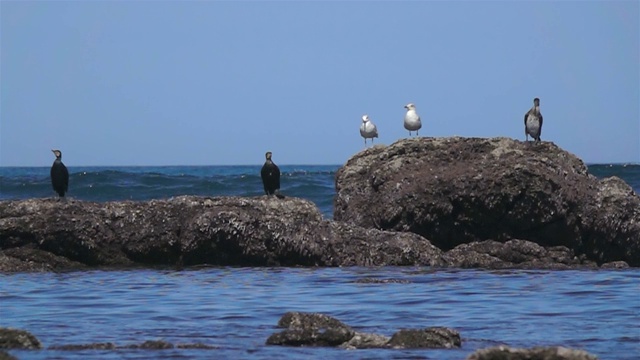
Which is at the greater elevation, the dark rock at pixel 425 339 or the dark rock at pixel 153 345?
the dark rock at pixel 425 339

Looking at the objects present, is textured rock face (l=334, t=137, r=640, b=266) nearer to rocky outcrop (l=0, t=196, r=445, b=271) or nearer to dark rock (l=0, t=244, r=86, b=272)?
rocky outcrop (l=0, t=196, r=445, b=271)

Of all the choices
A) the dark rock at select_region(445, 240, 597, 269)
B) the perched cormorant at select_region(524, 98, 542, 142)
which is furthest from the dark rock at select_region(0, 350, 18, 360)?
the perched cormorant at select_region(524, 98, 542, 142)

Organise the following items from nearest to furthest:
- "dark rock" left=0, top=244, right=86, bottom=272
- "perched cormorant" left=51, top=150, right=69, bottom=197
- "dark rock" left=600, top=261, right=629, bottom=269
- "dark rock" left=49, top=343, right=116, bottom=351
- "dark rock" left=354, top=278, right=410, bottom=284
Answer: "dark rock" left=49, top=343, right=116, bottom=351 → "dark rock" left=354, top=278, right=410, bottom=284 → "dark rock" left=0, top=244, right=86, bottom=272 → "dark rock" left=600, top=261, right=629, bottom=269 → "perched cormorant" left=51, top=150, right=69, bottom=197

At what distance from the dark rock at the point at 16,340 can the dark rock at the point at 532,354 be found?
4296mm

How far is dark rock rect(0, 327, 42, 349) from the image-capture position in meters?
10.8

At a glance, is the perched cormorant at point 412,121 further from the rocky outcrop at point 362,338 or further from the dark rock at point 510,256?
the rocky outcrop at point 362,338

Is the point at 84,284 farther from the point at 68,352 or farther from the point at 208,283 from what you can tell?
the point at 68,352

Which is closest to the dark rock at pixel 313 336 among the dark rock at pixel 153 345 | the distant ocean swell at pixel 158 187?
the dark rock at pixel 153 345

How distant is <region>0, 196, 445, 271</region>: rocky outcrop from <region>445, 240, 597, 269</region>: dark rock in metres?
0.57

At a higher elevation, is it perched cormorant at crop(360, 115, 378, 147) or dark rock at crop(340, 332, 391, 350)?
perched cormorant at crop(360, 115, 378, 147)

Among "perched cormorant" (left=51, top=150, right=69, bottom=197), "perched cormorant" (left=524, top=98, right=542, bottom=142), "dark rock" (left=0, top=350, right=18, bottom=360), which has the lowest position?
"dark rock" (left=0, top=350, right=18, bottom=360)

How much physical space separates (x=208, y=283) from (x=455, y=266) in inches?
162

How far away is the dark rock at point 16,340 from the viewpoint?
10.8 metres

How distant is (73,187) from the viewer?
43.8 meters
